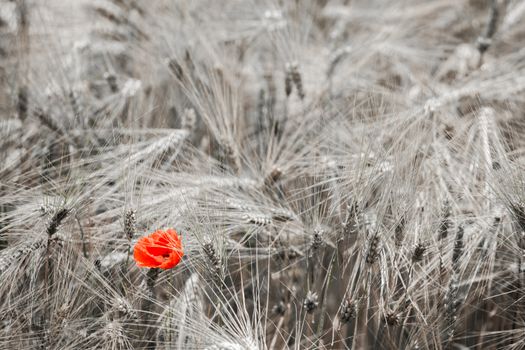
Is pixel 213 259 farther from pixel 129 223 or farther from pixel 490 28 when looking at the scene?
pixel 490 28

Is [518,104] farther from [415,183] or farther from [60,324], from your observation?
[60,324]

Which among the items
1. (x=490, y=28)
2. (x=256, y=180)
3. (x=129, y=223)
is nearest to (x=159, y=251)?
(x=129, y=223)

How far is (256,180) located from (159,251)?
1.37 ft

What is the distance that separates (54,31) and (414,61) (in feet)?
3.87

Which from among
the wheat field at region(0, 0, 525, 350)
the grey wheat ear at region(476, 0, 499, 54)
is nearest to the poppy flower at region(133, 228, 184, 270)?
the wheat field at region(0, 0, 525, 350)

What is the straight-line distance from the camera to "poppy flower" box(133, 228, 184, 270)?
1.00m

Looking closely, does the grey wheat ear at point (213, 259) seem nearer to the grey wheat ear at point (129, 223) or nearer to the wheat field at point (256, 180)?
the wheat field at point (256, 180)

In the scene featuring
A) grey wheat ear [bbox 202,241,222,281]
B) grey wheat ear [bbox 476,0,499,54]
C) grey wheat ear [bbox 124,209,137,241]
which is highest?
grey wheat ear [bbox 476,0,499,54]

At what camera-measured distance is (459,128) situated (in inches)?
57.9

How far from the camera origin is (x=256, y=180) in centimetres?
139

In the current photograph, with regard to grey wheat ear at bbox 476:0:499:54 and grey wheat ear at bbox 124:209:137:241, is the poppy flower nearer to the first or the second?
grey wheat ear at bbox 124:209:137:241

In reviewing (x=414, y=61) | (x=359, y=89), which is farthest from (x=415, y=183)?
(x=414, y=61)

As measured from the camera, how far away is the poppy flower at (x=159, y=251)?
100 centimetres

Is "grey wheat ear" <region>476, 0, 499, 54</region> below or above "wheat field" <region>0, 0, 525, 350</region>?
above
